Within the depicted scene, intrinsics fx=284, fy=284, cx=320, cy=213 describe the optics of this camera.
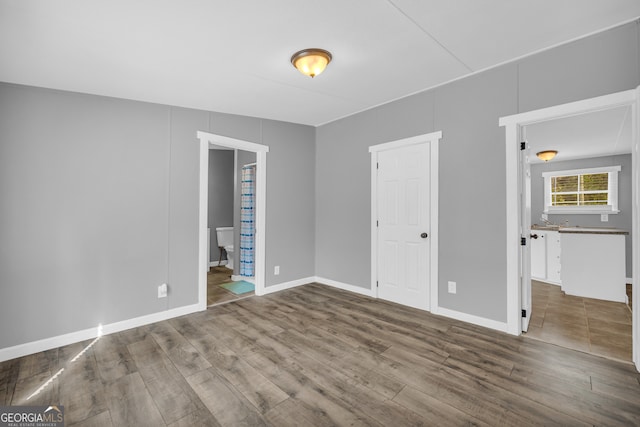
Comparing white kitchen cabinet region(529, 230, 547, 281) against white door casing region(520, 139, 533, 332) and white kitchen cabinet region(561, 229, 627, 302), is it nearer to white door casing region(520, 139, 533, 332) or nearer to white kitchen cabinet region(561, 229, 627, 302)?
white kitchen cabinet region(561, 229, 627, 302)

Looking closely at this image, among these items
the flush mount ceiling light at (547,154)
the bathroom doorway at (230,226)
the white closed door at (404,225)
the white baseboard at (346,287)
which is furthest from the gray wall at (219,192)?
the flush mount ceiling light at (547,154)

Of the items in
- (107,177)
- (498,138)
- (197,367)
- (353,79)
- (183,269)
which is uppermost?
(353,79)

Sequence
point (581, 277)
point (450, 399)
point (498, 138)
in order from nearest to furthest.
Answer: point (450, 399) → point (498, 138) → point (581, 277)

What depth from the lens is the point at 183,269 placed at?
3609 millimetres

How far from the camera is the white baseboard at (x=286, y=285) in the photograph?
4.38 metres

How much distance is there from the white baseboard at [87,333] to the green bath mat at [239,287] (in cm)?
88

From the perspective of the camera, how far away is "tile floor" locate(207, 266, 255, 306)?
412 centimetres

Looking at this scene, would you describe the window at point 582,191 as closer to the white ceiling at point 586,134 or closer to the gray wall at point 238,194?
the white ceiling at point 586,134

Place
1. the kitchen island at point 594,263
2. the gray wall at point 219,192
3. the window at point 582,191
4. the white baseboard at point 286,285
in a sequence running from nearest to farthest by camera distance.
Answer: the kitchen island at point 594,263 → the white baseboard at point 286,285 → the window at point 582,191 → the gray wall at point 219,192

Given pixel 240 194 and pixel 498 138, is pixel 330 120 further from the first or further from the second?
pixel 498 138

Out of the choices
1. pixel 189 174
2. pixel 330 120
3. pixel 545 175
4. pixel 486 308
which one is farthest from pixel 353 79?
pixel 545 175

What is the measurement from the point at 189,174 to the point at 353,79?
2325 millimetres

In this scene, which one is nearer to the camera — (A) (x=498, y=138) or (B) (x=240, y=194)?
(A) (x=498, y=138)
